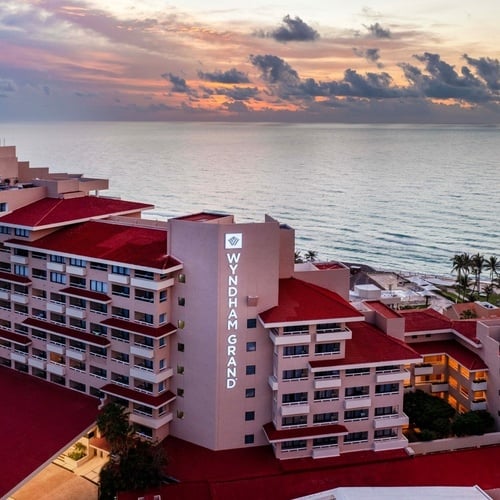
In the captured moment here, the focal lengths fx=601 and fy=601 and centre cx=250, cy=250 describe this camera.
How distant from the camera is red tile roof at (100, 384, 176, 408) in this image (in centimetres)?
4909

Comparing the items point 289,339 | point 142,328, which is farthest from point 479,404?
point 142,328

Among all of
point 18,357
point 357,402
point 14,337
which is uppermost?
point 14,337

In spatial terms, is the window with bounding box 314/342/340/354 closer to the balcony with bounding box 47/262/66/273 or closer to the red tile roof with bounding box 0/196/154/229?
the balcony with bounding box 47/262/66/273

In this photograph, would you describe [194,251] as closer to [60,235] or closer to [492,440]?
[60,235]

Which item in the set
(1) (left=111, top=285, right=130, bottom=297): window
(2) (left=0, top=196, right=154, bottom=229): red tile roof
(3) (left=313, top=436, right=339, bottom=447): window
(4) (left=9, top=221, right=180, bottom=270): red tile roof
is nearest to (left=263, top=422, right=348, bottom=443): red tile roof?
(3) (left=313, top=436, right=339, bottom=447): window

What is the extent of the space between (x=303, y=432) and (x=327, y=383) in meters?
4.37

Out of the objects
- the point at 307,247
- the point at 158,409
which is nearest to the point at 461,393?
the point at 158,409

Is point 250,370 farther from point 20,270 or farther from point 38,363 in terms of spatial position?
point 20,270

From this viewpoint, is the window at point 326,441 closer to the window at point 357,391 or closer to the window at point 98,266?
the window at point 357,391

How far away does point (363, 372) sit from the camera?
162 ft

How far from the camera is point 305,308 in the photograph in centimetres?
4862

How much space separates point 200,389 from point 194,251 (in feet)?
37.5

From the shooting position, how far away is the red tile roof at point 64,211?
5544 cm

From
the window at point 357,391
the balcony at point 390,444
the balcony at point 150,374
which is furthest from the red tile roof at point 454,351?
the balcony at point 150,374
